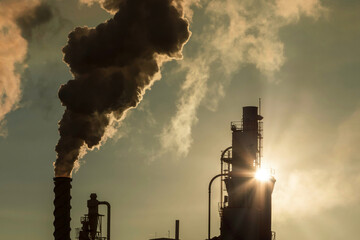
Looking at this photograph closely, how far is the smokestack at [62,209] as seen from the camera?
61.4 m

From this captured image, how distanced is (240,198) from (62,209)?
1420cm

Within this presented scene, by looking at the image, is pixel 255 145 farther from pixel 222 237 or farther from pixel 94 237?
pixel 94 237

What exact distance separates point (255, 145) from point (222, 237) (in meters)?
8.51

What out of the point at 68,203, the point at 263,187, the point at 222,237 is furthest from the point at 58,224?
the point at 263,187

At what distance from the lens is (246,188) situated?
70250 mm

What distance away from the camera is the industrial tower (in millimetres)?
66750

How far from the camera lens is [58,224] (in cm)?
6144

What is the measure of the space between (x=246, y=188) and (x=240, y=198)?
2.76 feet

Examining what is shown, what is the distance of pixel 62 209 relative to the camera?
202ft

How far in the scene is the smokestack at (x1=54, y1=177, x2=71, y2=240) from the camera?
61.4 meters

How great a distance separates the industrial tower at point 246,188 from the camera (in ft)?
219

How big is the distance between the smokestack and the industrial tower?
36.1ft

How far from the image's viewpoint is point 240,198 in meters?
70.0

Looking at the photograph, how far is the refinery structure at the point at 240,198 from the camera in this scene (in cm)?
6238
